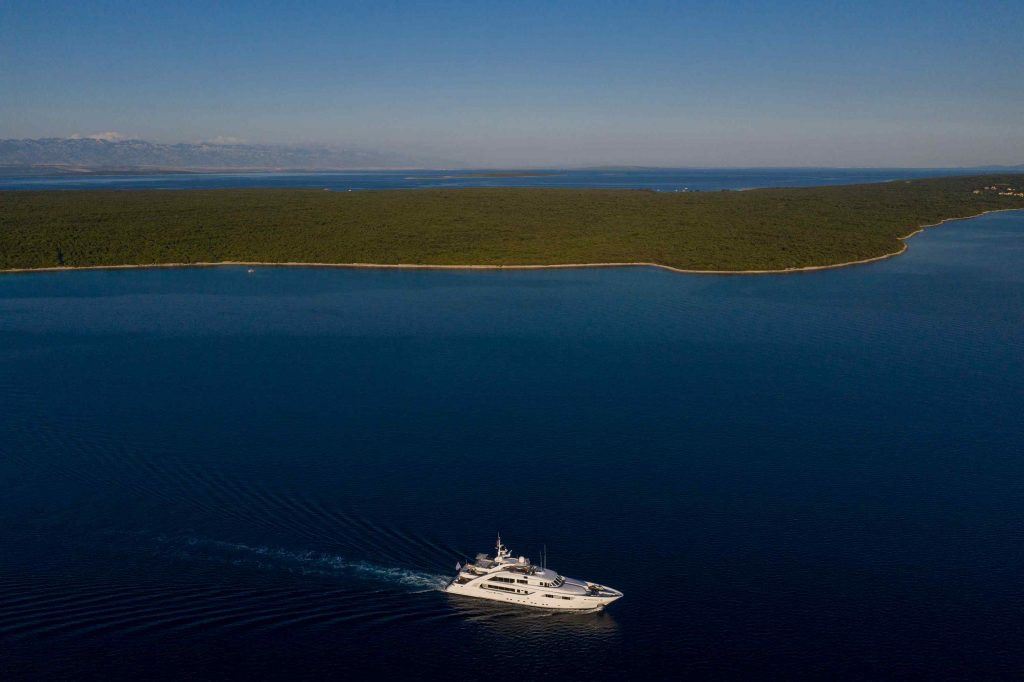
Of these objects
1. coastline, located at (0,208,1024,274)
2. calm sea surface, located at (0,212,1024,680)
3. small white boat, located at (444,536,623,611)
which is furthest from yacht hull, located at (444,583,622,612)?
coastline, located at (0,208,1024,274)

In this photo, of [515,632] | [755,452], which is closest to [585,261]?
[755,452]

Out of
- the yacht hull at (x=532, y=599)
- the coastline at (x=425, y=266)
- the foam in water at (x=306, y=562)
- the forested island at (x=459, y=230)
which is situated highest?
the forested island at (x=459, y=230)

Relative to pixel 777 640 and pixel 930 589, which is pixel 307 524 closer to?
pixel 777 640

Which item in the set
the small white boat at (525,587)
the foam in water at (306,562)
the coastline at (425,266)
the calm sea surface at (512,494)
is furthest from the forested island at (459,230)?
the small white boat at (525,587)

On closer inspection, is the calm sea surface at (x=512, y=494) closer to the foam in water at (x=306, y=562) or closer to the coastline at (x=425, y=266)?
the foam in water at (x=306, y=562)

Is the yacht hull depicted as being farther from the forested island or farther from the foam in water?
the forested island

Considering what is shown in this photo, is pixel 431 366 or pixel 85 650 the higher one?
pixel 431 366
